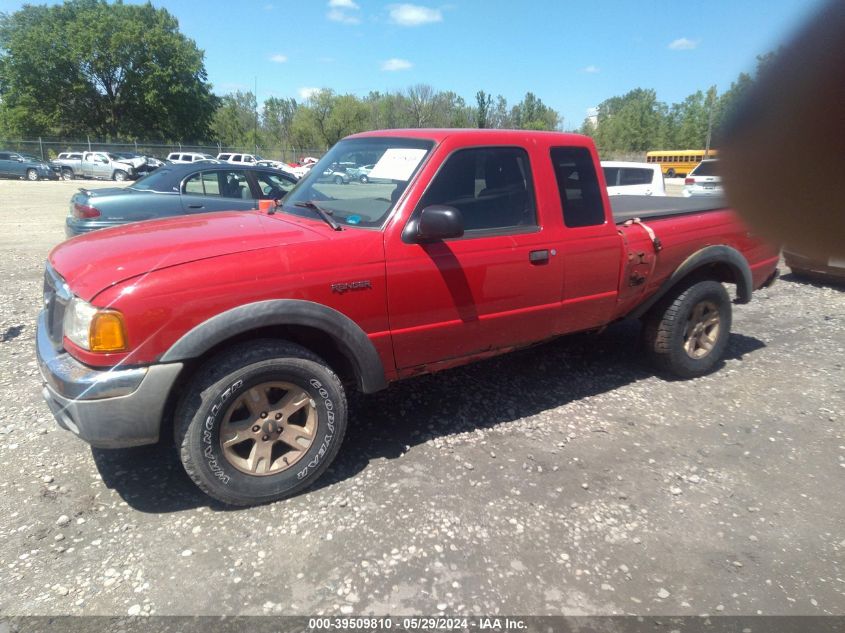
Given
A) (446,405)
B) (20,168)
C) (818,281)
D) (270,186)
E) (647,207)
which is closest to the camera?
(446,405)

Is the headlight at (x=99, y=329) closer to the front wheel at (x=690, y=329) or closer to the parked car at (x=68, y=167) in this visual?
the front wheel at (x=690, y=329)

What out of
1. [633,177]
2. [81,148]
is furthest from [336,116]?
[633,177]

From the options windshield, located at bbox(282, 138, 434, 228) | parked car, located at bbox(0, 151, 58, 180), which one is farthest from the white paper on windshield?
parked car, located at bbox(0, 151, 58, 180)

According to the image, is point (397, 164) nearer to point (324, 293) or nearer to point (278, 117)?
point (324, 293)

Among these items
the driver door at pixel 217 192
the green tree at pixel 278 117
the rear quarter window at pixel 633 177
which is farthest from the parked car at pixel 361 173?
the green tree at pixel 278 117

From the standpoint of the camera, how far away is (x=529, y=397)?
177 inches

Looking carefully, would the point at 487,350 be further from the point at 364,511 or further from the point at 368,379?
the point at 364,511

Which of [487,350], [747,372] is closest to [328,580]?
[487,350]

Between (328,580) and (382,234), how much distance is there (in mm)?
1800

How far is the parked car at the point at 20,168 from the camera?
33.7m

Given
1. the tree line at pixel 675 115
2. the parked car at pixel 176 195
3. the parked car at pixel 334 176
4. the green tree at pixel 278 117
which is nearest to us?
the tree line at pixel 675 115

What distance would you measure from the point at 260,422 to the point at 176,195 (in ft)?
20.6

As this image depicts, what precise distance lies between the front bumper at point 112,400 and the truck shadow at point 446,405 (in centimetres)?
57

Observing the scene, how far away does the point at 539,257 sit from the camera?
3793 mm
